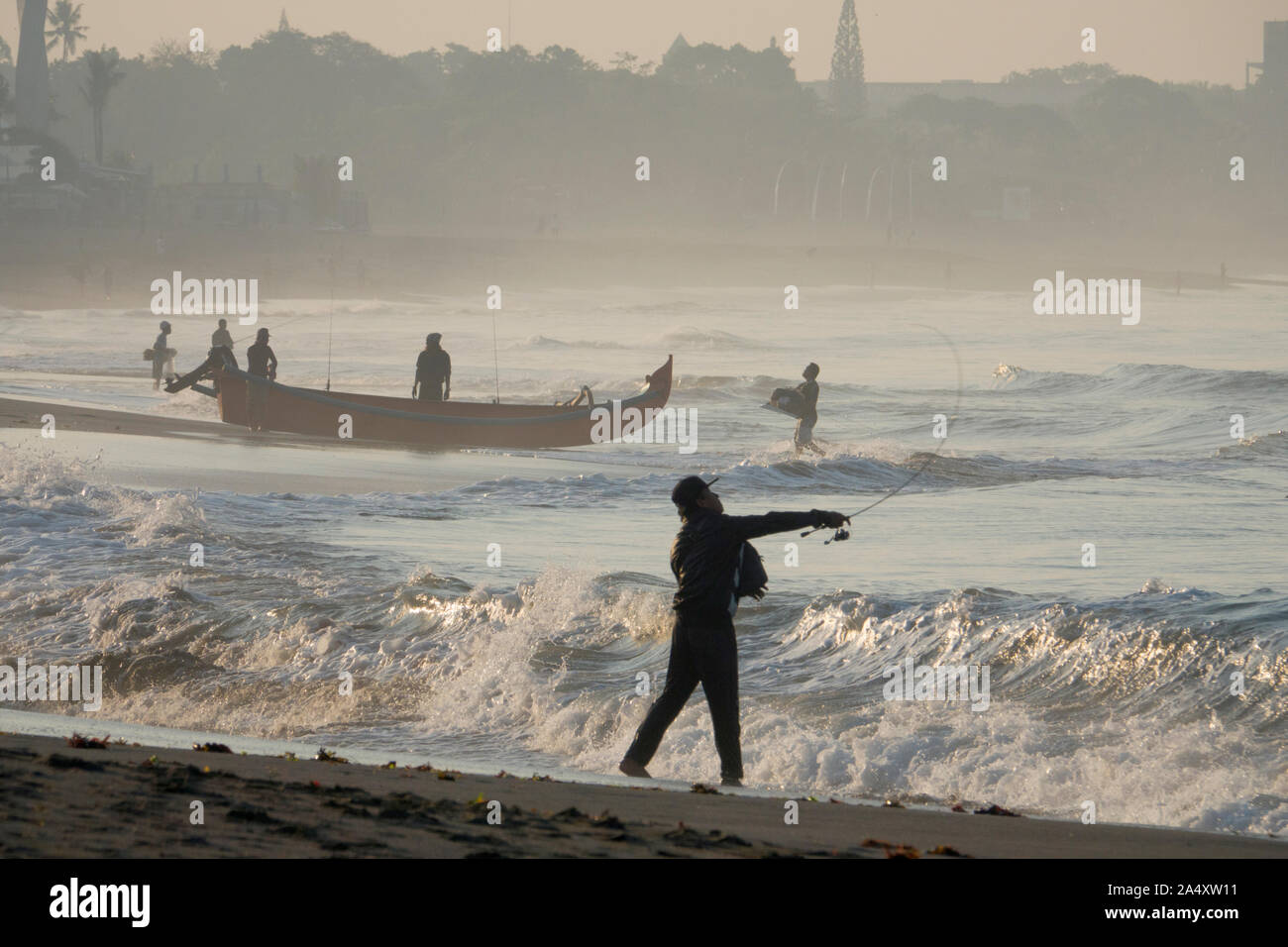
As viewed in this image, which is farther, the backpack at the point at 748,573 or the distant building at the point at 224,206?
the distant building at the point at 224,206

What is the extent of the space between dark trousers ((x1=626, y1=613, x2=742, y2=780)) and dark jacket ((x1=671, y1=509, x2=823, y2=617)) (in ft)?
0.20

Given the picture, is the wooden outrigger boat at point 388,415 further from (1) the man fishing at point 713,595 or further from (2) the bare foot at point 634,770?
(1) the man fishing at point 713,595

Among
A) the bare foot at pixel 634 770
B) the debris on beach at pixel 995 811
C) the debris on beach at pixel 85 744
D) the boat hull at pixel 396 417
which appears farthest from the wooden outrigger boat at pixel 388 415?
the debris on beach at pixel 995 811

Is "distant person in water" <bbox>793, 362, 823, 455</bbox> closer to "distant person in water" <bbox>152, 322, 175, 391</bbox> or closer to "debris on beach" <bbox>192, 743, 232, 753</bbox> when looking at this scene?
"distant person in water" <bbox>152, 322, 175, 391</bbox>

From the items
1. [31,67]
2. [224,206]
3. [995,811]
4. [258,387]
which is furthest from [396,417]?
[31,67]

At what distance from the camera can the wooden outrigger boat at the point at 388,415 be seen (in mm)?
22391

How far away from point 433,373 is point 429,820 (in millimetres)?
17133

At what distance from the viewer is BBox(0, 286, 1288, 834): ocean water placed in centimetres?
845

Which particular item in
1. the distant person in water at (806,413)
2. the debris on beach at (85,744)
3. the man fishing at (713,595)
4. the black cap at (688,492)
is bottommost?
the debris on beach at (85,744)

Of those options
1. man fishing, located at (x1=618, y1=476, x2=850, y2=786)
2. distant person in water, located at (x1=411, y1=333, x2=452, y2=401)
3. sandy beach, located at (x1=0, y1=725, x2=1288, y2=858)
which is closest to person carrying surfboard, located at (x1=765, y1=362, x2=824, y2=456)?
distant person in water, located at (x1=411, y1=333, x2=452, y2=401)

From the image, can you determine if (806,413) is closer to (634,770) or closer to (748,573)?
(634,770)

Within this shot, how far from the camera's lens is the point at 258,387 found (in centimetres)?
2264

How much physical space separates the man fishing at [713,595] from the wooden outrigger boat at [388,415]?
1510 cm
